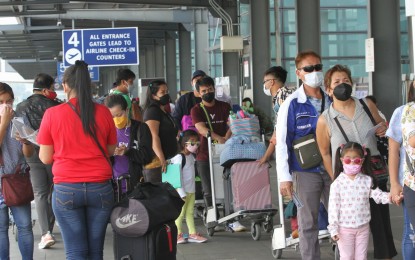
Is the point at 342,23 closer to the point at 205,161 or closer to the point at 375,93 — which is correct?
the point at 375,93

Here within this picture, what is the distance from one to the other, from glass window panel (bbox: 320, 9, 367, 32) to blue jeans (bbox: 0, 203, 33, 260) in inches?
883

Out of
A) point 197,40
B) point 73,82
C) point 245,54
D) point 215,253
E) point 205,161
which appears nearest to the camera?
point 73,82

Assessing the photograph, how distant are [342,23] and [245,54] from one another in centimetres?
421

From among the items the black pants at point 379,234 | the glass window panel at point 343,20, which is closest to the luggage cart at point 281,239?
the black pants at point 379,234

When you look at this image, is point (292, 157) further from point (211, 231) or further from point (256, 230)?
point (211, 231)

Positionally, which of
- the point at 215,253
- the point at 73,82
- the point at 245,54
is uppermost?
the point at 245,54

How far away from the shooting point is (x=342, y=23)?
29938 mm

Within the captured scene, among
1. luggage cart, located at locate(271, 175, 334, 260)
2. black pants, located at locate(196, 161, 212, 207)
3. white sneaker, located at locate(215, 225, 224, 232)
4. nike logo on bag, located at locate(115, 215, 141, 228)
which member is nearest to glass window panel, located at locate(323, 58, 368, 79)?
white sneaker, located at locate(215, 225, 224, 232)

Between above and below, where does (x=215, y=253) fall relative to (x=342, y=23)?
below

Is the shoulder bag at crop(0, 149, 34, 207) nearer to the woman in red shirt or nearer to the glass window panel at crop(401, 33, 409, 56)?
the woman in red shirt

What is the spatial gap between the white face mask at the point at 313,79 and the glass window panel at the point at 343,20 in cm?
2216

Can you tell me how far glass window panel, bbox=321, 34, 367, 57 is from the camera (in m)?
29.8

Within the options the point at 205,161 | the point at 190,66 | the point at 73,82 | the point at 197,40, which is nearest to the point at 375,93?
the point at 205,161

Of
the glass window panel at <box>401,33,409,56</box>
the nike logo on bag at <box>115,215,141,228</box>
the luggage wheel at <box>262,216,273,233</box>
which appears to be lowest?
the luggage wheel at <box>262,216,273,233</box>
